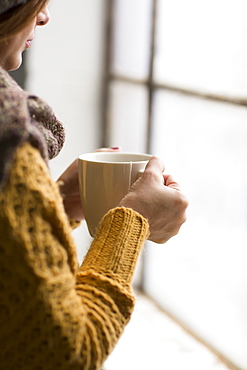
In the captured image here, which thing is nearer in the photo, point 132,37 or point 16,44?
point 16,44

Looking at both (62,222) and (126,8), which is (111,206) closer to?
(62,222)

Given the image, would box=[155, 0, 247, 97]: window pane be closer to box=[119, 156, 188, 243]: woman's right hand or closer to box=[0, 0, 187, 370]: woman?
box=[119, 156, 188, 243]: woman's right hand

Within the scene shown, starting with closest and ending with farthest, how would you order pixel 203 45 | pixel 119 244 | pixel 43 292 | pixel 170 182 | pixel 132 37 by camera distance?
pixel 43 292, pixel 119 244, pixel 170 182, pixel 203 45, pixel 132 37

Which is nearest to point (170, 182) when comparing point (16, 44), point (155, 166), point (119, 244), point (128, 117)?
point (155, 166)

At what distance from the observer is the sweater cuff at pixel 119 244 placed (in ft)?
2.26

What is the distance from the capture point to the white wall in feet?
5.93

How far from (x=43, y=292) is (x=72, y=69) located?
138 cm

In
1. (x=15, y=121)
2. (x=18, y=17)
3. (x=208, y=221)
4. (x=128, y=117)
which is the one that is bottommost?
(x=208, y=221)

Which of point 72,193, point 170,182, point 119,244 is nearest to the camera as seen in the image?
point 119,244

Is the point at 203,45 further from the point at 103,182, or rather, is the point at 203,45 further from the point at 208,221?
the point at 103,182

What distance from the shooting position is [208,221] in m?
1.48

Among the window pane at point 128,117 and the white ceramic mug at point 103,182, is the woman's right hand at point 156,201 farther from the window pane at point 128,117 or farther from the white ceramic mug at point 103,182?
the window pane at point 128,117

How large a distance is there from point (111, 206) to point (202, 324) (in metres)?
0.85

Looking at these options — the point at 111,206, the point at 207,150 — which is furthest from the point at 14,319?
the point at 207,150
